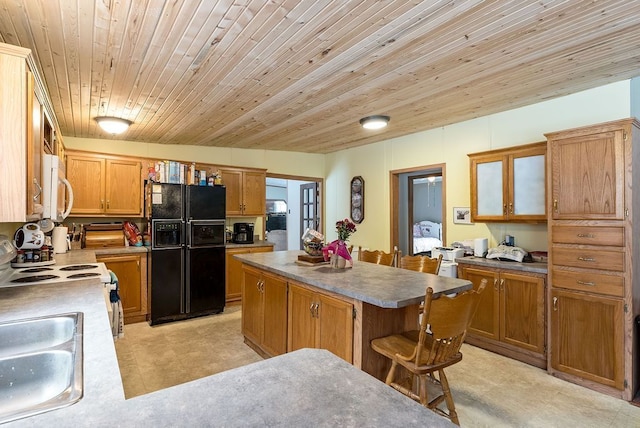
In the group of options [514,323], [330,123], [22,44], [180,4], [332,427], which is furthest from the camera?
[330,123]

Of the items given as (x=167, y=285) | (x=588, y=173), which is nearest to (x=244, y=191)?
(x=167, y=285)

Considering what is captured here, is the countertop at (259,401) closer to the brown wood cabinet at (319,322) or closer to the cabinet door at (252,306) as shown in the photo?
the brown wood cabinet at (319,322)

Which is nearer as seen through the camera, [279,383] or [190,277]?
[279,383]

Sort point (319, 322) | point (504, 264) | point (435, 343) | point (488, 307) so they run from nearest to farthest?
point (435, 343)
point (319, 322)
point (504, 264)
point (488, 307)

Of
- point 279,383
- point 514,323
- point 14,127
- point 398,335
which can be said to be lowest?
point 514,323

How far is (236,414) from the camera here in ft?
2.43

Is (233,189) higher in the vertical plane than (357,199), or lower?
higher

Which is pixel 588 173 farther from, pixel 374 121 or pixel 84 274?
pixel 84 274

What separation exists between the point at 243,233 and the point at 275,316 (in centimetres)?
241

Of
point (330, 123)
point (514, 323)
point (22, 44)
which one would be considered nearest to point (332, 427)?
point (22, 44)

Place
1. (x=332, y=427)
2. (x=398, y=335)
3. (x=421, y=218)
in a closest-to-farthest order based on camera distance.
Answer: (x=332, y=427), (x=398, y=335), (x=421, y=218)

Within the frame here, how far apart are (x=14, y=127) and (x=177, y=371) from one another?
2.25 meters

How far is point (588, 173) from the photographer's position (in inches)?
106

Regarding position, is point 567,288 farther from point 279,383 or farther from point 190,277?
point 190,277
